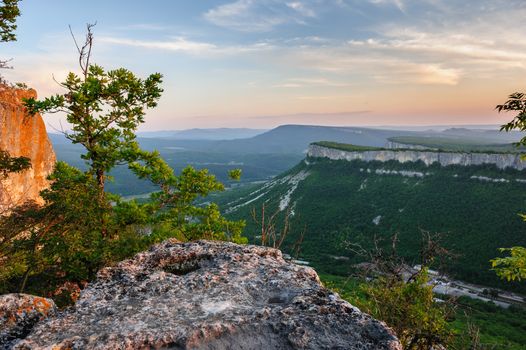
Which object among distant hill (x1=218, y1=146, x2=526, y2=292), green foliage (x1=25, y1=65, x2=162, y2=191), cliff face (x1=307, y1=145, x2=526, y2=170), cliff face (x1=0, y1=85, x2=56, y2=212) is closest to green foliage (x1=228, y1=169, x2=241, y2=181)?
green foliage (x1=25, y1=65, x2=162, y2=191)

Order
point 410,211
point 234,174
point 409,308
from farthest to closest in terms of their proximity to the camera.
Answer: point 410,211 < point 234,174 < point 409,308

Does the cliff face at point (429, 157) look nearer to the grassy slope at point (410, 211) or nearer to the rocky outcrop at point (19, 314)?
the grassy slope at point (410, 211)

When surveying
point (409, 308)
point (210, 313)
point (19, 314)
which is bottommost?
point (409, 308)

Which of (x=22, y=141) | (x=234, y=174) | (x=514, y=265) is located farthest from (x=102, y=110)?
(x=22, y=141)

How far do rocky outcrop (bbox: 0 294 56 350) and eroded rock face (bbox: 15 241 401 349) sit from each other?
0.48 meters

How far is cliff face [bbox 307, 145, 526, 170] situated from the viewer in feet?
327

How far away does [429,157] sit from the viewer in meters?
121

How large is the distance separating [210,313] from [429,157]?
5135 inches

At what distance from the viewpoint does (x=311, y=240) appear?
102m

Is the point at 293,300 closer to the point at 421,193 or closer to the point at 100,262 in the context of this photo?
the point at 100,262

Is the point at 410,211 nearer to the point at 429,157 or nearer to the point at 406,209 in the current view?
the point at 406,209

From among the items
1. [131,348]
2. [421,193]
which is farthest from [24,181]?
[421,193]

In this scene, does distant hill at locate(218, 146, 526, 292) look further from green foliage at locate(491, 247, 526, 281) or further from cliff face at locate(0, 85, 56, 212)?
green foliage at locate(491, 247, 526, 281)

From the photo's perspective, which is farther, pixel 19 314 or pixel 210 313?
pixel 19 314
